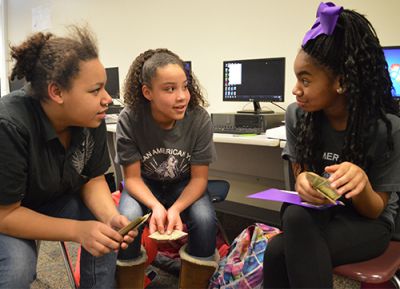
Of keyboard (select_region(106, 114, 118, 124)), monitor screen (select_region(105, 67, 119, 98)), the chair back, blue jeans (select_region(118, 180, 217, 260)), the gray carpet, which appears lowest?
the gray carpet

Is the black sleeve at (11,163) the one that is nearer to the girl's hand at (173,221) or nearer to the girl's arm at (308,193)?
the girl's hand at (173,221)

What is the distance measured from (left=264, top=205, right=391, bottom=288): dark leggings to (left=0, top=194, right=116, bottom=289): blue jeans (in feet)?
1.69

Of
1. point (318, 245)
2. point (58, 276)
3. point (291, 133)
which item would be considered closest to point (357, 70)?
point (291, 133)

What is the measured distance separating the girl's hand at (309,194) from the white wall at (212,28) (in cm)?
139

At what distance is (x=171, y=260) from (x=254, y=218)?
869 mm

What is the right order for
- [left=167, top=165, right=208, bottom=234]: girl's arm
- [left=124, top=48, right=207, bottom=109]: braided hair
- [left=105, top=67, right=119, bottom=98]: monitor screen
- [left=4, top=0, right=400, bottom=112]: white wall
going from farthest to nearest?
[left=105, top=67, right=119, bottom=98]: monitor screen, [left=4, top=0, right=400, bottom=112]: white wall, [left=124, top=48, right=207, bottom=109]: braided hair, [left=167, top=165, right=208, bottom=234]: girl's arm

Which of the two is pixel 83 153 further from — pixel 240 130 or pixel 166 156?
pixel 240 130

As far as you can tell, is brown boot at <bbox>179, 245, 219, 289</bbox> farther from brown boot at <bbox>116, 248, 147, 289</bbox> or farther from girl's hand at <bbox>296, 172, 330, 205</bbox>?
girl's hand at <bbox>296, 172, 330, 205</bbox>

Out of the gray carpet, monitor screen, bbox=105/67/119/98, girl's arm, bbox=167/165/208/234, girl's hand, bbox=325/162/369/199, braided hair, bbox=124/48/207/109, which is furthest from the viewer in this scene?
monitor screen, bbox=105/67/119/98

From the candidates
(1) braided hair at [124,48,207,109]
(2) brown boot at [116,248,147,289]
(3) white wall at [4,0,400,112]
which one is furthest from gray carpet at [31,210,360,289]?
(3) white wall at [4,0,400,112]

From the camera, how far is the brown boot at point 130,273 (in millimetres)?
1318

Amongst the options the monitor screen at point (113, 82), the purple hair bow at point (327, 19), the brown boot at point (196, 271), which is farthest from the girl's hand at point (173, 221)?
the monitor screen at point (113, 82)

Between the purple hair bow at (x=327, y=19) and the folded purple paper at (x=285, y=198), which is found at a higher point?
the purple hair bow at (x=327, y=19)

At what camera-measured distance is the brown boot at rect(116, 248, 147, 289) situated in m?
1.32
